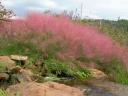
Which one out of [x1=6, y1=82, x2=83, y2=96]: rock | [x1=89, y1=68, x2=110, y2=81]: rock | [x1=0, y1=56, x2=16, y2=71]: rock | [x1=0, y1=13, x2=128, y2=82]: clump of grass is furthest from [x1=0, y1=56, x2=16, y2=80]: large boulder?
[x1=89, y1=68, x2=110, y2=81]: rock

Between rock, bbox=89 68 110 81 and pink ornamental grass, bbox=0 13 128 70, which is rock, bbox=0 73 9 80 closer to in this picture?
pink ornamental grass, bbox=0 13 128 70

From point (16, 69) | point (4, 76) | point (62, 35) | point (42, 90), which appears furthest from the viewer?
point (62, 35)

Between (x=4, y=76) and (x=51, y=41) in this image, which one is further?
(x=51, y=41)

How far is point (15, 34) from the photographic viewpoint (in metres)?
7.11

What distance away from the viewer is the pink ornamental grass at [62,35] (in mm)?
6781

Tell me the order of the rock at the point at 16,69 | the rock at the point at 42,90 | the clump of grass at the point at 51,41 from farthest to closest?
the clump of grass at the point at 51,41, the rock at the point at 16,69, the rock at the point at 42,90

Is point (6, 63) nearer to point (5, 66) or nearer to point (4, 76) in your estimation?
point (5, 66)

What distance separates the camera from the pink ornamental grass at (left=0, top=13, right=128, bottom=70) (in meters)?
6.78

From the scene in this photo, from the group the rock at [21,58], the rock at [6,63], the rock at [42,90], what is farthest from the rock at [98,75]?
the rock at [42,90]

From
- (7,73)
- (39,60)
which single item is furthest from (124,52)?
(7,73)

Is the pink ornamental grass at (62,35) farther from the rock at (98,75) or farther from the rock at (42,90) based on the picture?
the rock at (42,90)

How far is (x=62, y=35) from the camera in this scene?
22.6ft

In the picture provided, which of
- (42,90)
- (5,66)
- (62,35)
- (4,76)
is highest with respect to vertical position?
(62,35)

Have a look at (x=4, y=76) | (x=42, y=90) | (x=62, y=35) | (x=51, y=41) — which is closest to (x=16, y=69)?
(x=4, y=76)
